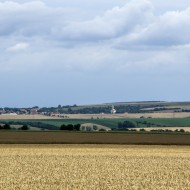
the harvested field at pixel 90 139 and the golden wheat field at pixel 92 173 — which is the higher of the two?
the harvested field at pixel 90 139

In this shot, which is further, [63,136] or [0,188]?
[63,136]

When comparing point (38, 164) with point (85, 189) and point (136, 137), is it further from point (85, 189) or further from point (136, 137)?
point (136, 137)

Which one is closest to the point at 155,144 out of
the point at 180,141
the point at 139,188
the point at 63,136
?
the point at 180,141

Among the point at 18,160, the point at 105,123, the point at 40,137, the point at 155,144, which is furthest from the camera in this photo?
the point at 105,123

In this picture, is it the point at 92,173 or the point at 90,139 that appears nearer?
the point at 92,173

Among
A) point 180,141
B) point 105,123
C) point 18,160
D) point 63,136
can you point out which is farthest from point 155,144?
point 105,123

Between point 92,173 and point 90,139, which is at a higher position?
point 90,139

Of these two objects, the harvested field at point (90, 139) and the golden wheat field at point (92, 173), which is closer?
the golden wheat field at point (92, 173)

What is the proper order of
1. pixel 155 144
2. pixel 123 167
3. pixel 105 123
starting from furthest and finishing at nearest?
pixel 105 123 < pixel 155 144 < pixel 123 167

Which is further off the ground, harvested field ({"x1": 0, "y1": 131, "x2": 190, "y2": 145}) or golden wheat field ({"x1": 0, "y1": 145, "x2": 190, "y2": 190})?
harvested field ({"x1": 0, "y1": 131, "x2": 190, "y2": 145})

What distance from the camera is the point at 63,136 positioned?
71.5 m

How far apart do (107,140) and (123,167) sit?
30.7 meters

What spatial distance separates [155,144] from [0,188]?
40.4 m

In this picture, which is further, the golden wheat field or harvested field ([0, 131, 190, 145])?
harvested field ([0, 131, 190, 145])
